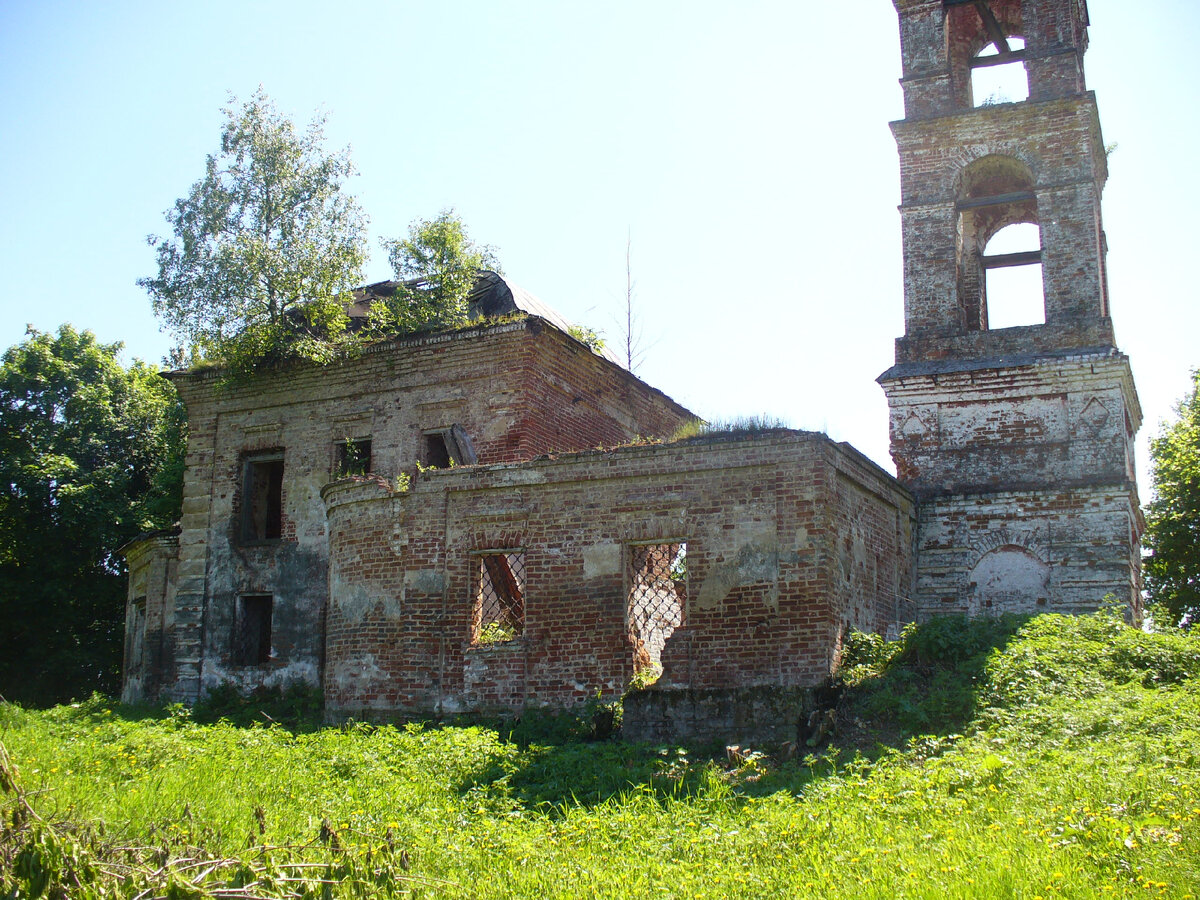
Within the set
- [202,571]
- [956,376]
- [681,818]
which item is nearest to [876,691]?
[681,818]

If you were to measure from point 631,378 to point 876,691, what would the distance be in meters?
9.17

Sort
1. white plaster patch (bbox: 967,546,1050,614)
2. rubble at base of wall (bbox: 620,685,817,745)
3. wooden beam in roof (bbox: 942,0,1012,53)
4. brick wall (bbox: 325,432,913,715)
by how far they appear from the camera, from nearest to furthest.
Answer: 1. rubble at base of wall (bbox: 620,685,817,745)
2. brick wall (bbox: 325,432,913,715)
3. white plaster patch (bbox: 967,546,1050,614)
4. wooden beam in roof (bbox: 942,0,1012,53)

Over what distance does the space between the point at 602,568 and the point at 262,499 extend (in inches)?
335

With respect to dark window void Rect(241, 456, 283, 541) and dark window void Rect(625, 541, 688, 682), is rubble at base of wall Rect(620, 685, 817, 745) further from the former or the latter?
dark window void Rect(241, 456, 283, 541)

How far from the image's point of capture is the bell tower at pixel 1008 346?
15.2 meters

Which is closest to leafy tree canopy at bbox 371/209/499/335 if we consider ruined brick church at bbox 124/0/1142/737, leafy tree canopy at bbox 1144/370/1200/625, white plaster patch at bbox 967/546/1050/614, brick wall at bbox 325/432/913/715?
ruined brick church at bbox 124/0/1142/737

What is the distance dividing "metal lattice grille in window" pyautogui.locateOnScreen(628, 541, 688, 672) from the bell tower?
3.96 meters

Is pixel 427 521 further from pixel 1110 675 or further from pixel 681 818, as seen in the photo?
pixel 1110 675

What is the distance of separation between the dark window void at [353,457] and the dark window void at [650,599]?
5.61 m

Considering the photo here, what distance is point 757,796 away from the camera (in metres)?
8.76

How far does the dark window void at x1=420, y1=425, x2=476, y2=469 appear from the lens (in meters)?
16.5

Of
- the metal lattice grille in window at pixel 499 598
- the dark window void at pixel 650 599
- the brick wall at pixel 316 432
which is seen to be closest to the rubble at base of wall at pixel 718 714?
the dark window void at pixel 650 599

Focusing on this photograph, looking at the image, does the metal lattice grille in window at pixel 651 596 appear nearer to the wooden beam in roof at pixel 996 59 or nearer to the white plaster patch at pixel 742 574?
the white plaster patch at pixel 742 574

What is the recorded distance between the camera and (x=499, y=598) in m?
13.0
